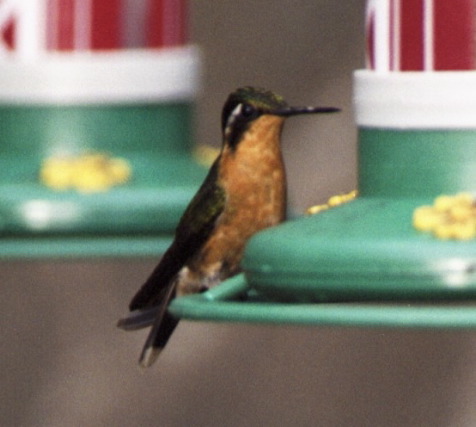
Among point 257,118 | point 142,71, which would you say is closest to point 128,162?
point 142,71

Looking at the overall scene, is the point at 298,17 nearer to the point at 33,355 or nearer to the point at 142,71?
the point at 33,355

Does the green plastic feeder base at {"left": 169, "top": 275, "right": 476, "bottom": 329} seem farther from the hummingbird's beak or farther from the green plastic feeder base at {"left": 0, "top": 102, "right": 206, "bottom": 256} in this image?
the green plastic feeder base at {"left": 0, "top": 102, "right": 206, "bottom": 256}

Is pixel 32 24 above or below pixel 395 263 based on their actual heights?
above

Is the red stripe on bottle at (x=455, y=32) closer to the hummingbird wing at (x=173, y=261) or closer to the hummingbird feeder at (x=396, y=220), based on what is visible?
the hummingbird feeder at (x=396, y=220)

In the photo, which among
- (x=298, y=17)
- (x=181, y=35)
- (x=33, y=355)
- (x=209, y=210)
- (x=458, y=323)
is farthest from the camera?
(x=33, y=355)

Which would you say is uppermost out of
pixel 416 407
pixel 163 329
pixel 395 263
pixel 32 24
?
pixel 32 24

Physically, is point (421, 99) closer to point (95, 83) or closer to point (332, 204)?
point (332, 204)

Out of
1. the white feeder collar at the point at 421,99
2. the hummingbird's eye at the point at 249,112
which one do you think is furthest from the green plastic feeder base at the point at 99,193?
the white feeder collar at the point at 421,99

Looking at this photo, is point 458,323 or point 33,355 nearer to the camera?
point 458,323
